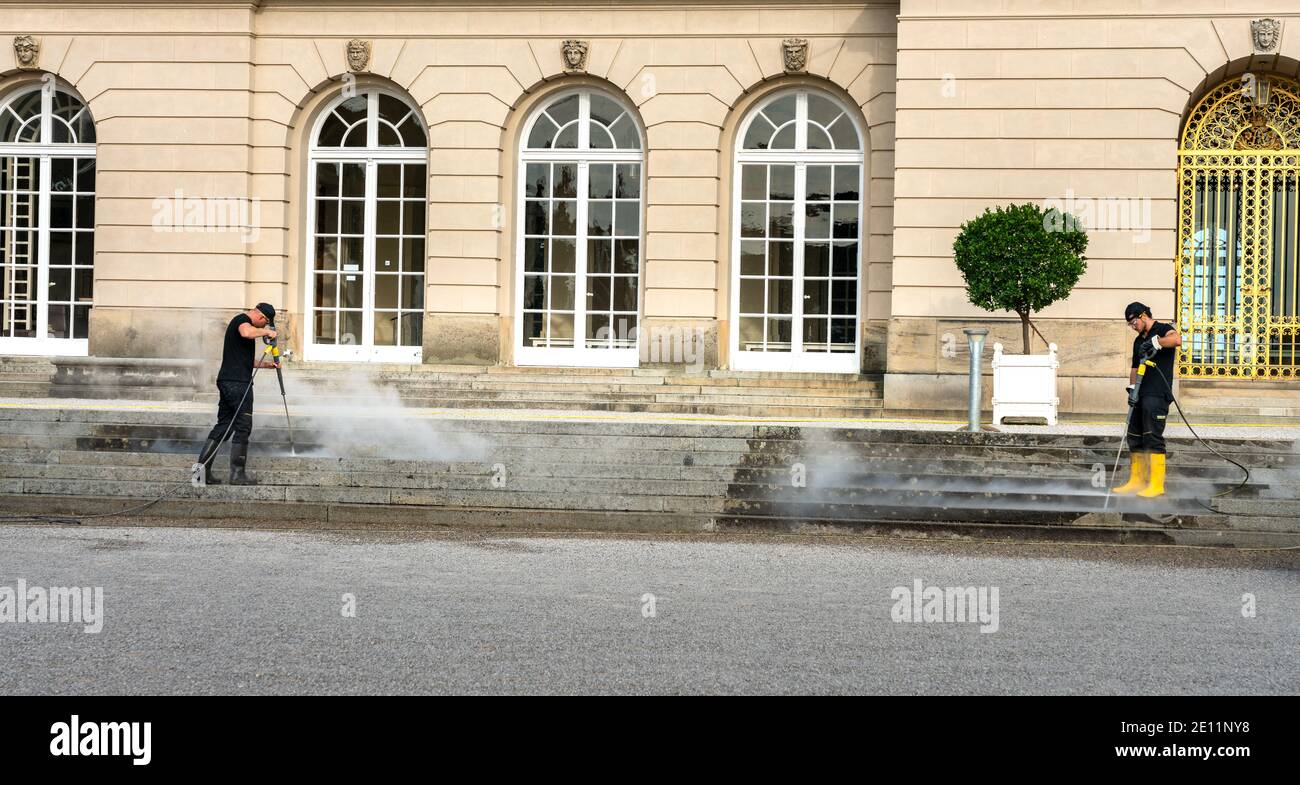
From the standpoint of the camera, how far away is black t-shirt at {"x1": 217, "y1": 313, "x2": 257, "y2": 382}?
14.1 metres

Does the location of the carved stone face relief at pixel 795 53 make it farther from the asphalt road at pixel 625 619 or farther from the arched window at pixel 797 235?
the asphalt road at pixel 625 619

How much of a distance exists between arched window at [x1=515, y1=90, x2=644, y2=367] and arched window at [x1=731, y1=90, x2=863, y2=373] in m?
1.69

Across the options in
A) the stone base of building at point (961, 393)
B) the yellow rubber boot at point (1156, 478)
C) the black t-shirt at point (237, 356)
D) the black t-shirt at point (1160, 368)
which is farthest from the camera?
the stone base of building at point (961, 393)

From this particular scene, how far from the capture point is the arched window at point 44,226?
22.8 m

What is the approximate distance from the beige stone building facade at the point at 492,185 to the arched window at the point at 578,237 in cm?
4

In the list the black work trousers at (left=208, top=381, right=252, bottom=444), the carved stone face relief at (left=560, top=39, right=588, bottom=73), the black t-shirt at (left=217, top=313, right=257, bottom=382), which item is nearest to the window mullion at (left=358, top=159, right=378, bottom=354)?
the carved stone face relief at (left=560, top=39, right=588, bottom=73)

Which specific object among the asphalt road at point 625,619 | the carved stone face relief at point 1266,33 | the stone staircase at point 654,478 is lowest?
the asphalt road at point 625,619

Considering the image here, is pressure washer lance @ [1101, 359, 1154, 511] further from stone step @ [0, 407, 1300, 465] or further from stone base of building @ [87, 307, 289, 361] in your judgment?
stone base of building @ [87, 307, 289, 361]

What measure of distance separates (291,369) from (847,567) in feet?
43.2

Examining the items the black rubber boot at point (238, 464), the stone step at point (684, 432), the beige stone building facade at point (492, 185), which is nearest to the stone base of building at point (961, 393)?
the beige stone building facade at point (492, 185)

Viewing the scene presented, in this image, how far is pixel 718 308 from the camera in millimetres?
21734

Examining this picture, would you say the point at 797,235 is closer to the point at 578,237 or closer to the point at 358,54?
the point at 578,237
